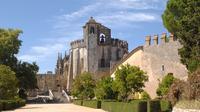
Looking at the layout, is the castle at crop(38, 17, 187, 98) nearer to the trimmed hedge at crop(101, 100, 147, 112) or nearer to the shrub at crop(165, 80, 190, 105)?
the trimmed hedge at crop(101, 100, 147, 112)

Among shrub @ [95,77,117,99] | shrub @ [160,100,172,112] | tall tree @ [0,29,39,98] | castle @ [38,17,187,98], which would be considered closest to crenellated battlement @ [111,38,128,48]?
castle @ [38,17,187,98]

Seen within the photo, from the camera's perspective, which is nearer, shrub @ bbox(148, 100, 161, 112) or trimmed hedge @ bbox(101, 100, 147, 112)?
shrub @ bbox(148, 100, 161, 112)

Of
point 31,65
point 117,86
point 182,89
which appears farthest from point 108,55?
point 182,89

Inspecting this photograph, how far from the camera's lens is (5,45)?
2958 inches

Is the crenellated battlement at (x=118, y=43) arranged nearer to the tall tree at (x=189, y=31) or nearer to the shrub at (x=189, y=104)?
the tall tree at (x=189, y=31)

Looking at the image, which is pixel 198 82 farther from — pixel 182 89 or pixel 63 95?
pixel 63 95

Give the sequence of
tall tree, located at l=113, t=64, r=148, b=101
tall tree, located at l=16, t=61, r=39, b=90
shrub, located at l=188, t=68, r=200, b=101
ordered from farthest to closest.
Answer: tall tree, located at l=16, t=61, r=39, b=90 → tall tree, located at l=113, t=64, r=148, b=101 → shrub, located at l=188, t=68, r=200, b=101

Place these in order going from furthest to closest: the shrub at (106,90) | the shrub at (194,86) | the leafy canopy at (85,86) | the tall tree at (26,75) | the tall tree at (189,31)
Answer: the tall tree at (26,75)
the leafy canopy at (85,86)
the shrub at (106,90)
the tall tree at (189,31)
the shrub at (194,86)

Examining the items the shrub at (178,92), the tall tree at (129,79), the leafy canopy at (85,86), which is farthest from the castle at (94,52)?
the shrub at (178,92)

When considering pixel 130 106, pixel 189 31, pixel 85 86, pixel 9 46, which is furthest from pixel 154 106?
pixel 9 46

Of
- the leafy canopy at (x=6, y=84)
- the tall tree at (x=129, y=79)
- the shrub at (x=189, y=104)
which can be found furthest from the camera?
the leafy canopy at (x=6, y=84)

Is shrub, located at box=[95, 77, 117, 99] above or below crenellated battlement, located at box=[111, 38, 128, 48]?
below

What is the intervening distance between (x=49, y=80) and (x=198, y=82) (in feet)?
350

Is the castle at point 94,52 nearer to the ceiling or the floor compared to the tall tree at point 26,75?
nearer to the ceiling
